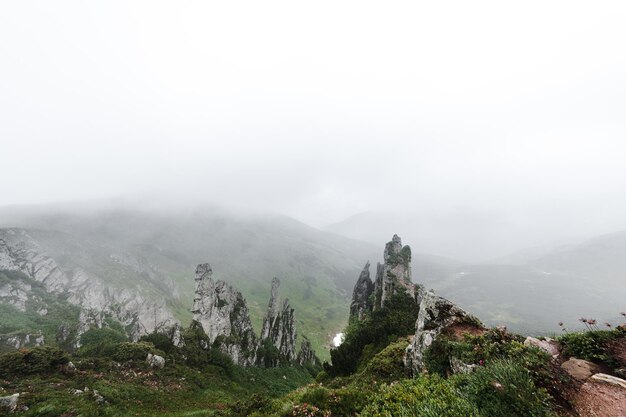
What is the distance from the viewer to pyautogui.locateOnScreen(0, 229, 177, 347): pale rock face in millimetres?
109081

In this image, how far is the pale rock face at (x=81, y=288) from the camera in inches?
4295

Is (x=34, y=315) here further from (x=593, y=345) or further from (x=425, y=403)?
(x=593, y=345)

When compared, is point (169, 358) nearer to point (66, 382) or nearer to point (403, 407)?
point (66, 382)

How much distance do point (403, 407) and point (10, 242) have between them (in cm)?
18736

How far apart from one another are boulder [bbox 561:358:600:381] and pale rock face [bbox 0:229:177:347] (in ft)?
397

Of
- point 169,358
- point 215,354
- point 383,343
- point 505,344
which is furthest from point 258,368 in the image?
point 505,344

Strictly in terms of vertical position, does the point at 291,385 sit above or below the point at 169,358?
below

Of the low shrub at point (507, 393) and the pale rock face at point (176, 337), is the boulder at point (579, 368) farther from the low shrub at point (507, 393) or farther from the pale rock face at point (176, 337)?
the pale rock face at point (176, 337)

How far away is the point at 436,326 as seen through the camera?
67.8 feet

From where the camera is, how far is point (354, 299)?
77.2 m

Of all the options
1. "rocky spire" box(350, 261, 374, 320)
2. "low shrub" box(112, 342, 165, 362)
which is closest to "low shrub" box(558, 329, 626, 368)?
"low shrub" box(112, 342, 165, 362)

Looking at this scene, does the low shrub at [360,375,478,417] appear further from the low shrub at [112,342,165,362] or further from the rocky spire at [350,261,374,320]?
the rocky spire at [350,261,374,320]

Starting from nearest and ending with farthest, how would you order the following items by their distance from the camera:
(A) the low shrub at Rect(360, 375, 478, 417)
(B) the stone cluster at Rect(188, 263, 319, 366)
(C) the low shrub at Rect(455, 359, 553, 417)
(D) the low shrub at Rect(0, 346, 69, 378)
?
(C) the low shrub at Rect(455, 359, 553, 417) < (A) the low shrub at Rect(360, 375, 478, 417) < (D) the low shrub at Rect(0, 346, 69, 378) < (B) the stone cluster at Rect(188, 263, 319, 366)

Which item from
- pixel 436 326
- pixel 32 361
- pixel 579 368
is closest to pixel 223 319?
pixel 32 361
